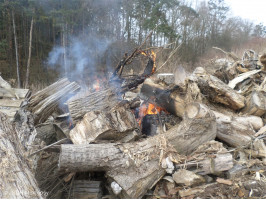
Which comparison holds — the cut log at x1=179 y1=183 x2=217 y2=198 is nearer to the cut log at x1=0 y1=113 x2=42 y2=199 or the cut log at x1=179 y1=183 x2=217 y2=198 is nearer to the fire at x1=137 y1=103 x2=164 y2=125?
the cut log at x1=0 y1=113 x2=42 y2=199

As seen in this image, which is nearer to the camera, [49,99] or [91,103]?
[91,103]

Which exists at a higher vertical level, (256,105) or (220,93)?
(220,93)

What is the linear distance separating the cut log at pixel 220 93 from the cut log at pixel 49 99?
7.79ft

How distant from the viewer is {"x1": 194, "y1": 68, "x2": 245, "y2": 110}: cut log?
3.73 metres

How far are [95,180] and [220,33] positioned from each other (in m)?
17.9

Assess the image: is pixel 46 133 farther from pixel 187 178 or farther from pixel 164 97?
pixel 187 178

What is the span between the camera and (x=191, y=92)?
3.69 metres

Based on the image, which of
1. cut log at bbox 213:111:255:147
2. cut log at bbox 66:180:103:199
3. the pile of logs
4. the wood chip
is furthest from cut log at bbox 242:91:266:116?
cut log at bbox 66:180:103:199

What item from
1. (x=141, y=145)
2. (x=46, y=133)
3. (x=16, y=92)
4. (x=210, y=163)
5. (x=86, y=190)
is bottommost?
(x=86, y=190)

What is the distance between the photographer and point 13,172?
6.25ft

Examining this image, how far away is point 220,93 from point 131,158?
2094 mm

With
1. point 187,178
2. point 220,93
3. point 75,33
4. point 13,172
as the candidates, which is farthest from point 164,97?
point 75,33

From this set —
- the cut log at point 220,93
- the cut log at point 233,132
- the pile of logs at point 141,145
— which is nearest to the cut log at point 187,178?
the pile of logs at point 141,145

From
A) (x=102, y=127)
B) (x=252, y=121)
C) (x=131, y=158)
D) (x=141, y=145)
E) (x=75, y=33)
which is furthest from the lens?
(x=75, y=33)
